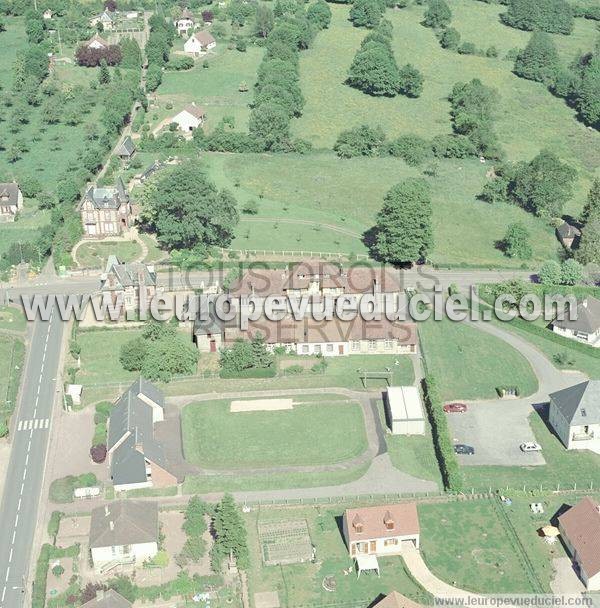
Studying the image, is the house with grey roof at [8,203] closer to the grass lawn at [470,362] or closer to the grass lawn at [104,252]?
the grass lawn at [104,252]

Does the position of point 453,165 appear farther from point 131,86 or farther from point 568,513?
point 568,513

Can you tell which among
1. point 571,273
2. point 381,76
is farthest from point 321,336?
point 381,76

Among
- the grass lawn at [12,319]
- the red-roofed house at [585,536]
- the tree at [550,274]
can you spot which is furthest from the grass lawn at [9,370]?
the tree at [550,274]

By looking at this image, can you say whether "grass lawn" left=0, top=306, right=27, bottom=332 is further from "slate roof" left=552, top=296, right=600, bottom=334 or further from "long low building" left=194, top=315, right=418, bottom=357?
"slate roof" left=552, top=296, right=600, bottom=334

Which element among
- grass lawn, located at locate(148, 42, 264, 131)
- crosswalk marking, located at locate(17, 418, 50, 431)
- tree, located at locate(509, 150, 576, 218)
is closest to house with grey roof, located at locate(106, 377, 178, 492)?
crosswalk marking, located at locate(17, 418, 50, 431)

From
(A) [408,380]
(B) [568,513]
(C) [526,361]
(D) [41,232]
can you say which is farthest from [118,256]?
(B) [568,513]

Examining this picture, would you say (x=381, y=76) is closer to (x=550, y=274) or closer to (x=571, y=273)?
(x=550, y=274)

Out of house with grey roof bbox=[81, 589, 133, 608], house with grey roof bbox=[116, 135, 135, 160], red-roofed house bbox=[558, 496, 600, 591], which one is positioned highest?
red-roofed house bbox=[558, 496, 600, 591]
